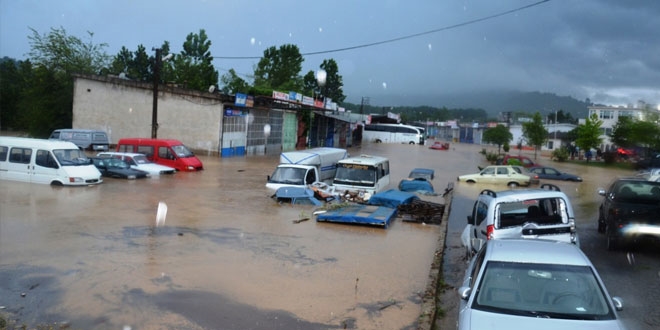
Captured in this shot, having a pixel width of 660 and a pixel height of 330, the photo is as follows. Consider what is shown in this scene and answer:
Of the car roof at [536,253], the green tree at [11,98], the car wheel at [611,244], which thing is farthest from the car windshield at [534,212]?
the green tree at [11,98]

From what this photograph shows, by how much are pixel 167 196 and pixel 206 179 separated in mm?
5941

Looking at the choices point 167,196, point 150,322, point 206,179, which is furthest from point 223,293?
point 206,179

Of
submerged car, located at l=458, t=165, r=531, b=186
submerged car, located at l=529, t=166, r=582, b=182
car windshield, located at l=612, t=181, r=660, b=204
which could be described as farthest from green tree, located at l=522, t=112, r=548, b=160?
car windshield, located at l=612, t=181, r=660, b=204

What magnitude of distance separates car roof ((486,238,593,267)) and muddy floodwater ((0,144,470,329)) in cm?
204

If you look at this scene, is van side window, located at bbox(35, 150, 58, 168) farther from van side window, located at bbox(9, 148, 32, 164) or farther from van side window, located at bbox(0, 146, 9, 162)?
van side window, located at bbox(0, 146, 9, 162)

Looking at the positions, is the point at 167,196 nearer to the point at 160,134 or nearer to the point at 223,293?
the point at 223,293

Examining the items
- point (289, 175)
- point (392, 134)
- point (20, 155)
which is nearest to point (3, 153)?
point (20, 155)

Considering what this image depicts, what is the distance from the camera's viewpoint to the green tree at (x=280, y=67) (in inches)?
3135

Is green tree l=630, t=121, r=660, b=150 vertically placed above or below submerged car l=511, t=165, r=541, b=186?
above

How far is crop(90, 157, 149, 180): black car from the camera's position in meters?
24.4

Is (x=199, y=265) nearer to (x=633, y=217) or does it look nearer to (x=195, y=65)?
(x=633, y=217)

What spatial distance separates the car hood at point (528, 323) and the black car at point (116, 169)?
21745mm

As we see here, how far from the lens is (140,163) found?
26438 mm

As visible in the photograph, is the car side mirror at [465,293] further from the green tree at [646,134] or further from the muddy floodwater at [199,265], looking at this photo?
the green tree at [646,134]
